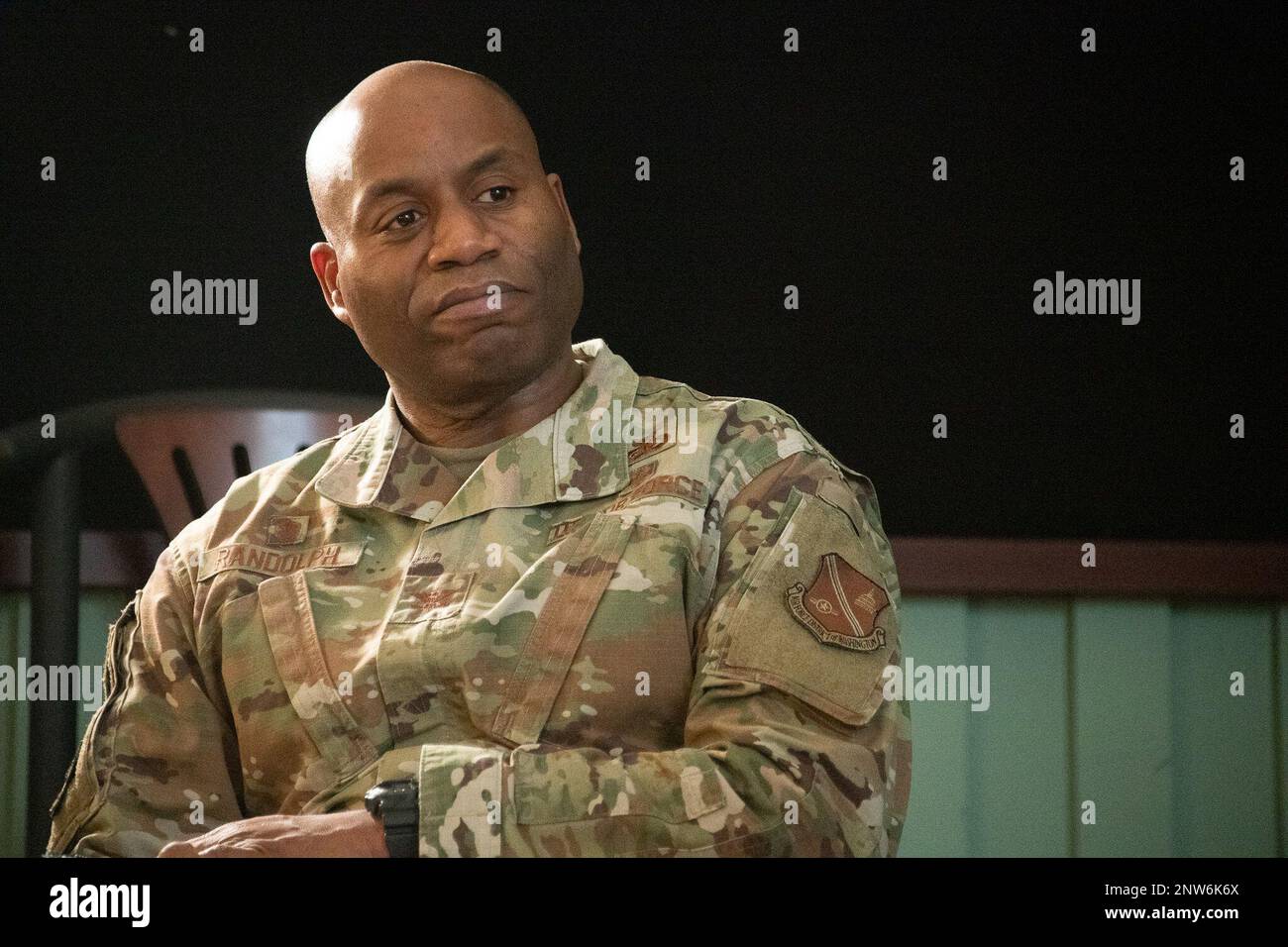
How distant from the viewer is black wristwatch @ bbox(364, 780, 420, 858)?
1.68m

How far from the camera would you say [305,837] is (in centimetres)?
168

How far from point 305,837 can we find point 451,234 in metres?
0.67

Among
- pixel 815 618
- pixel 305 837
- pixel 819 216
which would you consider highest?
pixel 819 216

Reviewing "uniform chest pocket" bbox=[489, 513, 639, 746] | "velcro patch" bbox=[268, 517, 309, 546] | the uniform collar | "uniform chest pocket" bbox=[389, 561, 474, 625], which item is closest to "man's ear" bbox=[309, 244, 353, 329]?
the uniform collar

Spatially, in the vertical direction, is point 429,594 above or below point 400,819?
above

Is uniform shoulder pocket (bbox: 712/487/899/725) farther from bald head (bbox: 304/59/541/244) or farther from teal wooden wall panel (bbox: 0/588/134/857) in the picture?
teal wooden wall panel (bbox: 0/588/134/857)

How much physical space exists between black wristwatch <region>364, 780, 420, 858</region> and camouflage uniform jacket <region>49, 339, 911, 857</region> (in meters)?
0.02

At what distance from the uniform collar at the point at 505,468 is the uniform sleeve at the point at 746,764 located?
24cm

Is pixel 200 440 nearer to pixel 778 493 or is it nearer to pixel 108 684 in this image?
pixel 108 684

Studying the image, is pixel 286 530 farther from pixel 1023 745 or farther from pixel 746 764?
pixel 1023 745

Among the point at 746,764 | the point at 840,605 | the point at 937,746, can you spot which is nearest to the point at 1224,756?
the point at 937,746

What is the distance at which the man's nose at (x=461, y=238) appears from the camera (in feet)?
6.03

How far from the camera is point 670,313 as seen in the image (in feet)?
7.23
